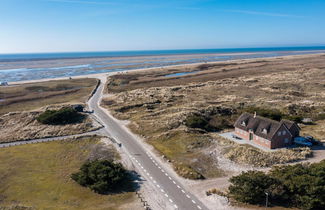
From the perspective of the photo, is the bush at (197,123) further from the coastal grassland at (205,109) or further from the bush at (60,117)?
the bush at (60,117)

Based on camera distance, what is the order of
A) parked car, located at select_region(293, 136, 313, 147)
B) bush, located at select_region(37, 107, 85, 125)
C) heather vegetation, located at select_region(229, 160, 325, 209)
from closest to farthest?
heather vegetation, located at select_region(229, 160, 325, 209)
parked car, located at select_region(293, 136, 313, 147)
bush, located at select_region(37, 107, 85, 125)

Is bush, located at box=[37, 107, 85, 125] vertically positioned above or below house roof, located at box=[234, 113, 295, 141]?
below

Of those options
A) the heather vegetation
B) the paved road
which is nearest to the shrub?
the heather vegetation

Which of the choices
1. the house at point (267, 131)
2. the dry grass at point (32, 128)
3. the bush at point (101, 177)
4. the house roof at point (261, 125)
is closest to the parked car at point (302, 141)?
the house at point (267, 131)

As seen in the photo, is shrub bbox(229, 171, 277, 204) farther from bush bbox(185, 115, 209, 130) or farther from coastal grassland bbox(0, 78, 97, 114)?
coastal grassland bbox(0, 78, 97, 114)

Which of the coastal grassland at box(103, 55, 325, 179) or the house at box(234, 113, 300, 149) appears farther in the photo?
the house at box(234, 113, 300, 149)

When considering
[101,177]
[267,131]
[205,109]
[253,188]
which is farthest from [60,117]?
[253,188]

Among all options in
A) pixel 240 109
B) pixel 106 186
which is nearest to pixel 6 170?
pixel 106 186
